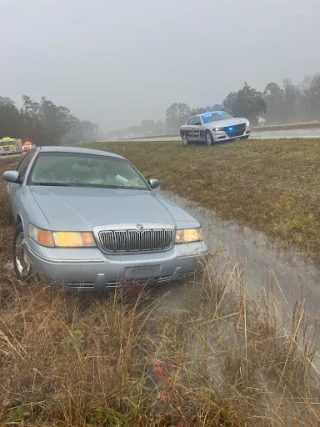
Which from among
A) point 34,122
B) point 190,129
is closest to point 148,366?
point 190,129

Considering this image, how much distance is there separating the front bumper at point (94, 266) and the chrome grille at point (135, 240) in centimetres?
6

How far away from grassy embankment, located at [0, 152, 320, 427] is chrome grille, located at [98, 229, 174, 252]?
15.2 inches

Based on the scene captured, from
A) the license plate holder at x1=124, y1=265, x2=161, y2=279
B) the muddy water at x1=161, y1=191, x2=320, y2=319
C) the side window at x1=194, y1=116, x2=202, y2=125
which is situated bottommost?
the muddy water at x1=161, y1=191, x2=320, y2=319

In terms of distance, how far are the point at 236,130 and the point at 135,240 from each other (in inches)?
520

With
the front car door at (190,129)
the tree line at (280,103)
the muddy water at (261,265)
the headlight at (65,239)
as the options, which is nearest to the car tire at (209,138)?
the front car door at (190,129)

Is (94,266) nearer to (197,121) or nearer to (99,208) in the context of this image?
(99,208)

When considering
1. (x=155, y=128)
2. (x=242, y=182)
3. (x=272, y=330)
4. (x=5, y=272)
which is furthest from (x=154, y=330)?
(x=155, y=128)

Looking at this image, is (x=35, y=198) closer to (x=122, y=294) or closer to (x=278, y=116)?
(x=122, y=294)

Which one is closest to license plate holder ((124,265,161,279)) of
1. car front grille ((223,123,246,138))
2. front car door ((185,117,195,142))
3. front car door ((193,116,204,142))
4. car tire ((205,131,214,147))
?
car front grille ((223,123,246,138))

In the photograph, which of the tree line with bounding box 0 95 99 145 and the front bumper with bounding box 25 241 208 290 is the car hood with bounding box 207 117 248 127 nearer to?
the front bumper with bounding box 25 241 208 290

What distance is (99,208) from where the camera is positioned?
321cm

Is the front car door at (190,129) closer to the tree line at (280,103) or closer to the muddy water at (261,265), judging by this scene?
the muddy water at (261,265)

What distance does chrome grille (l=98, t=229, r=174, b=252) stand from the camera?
285 centimetres

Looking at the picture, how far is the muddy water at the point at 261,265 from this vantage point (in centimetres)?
321
